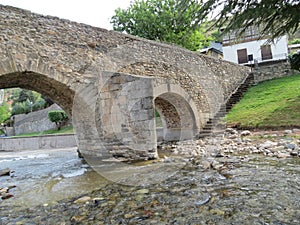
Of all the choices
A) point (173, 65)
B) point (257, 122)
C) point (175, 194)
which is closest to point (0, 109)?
point (173, 65)

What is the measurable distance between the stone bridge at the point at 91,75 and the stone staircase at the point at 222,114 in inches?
101

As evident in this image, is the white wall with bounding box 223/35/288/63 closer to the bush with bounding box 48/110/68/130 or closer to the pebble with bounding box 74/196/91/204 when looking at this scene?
the bush with bounding box 48/110/68/130

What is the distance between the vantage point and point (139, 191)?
10.9 feet

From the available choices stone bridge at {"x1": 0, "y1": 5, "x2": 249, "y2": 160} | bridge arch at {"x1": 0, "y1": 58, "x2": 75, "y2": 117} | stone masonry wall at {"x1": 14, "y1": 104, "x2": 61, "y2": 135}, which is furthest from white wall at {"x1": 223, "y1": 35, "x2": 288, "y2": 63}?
bridge arch at {"x1": 0, "y1": 58, "x2": 75, "y2": 117}

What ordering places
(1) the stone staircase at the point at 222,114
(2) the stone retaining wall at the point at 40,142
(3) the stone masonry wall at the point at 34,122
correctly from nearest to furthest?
(1) the stone staircase at the point at 222,114, (2) the stone retaining wall at the point at 40,142, (3) the stone masonry wall at the point at 34,122

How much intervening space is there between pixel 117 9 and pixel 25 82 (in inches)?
543

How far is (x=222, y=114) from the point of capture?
10789 millimetres

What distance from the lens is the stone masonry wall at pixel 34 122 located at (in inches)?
854

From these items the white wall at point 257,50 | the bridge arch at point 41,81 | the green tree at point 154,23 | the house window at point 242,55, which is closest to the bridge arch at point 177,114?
the bridge arch at point 41,81

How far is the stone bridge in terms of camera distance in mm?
4902

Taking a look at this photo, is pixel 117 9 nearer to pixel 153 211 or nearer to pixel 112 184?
pixel 112 184

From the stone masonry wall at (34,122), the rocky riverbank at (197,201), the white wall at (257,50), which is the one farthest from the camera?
the stone masonry wall at (34,122)

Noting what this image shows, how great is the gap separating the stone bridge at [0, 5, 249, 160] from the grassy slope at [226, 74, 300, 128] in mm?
3273

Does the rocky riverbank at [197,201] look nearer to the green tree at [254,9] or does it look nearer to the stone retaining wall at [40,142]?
the green tree at [254,9]
